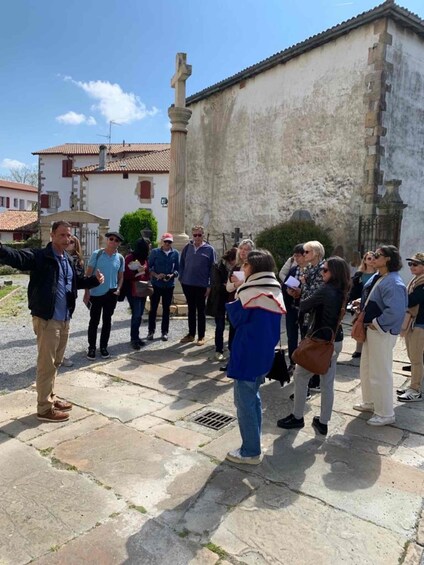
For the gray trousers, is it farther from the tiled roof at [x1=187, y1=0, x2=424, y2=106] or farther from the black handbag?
the tiled roof at [x1=187, y1=0, x2=424, y2=106]

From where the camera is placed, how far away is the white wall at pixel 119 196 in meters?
33.8

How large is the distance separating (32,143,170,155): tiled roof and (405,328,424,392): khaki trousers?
41.3 m

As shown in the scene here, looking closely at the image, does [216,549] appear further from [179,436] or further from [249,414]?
[179,436]

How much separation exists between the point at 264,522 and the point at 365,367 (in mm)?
2311

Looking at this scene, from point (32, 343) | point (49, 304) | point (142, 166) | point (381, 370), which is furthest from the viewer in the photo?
point (142, 166)

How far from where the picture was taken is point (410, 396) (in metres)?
5.04

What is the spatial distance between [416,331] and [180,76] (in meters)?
6.84

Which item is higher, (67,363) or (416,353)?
(416,353)

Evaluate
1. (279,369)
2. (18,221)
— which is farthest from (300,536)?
(18,221)

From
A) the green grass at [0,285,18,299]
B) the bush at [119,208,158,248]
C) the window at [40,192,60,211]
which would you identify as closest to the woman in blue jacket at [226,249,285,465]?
the green grass at [0,285,18,299]

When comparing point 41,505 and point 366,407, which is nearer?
point 41,505

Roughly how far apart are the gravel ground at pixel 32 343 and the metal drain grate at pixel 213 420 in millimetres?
2164

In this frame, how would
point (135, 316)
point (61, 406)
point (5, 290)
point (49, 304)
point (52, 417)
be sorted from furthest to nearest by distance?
point (5, 290)
point (135, 316)
point (61, 406)
point (52, 417)
point (49, 304)

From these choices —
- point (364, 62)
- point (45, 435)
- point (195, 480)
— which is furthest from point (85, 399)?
point (364, 62)
